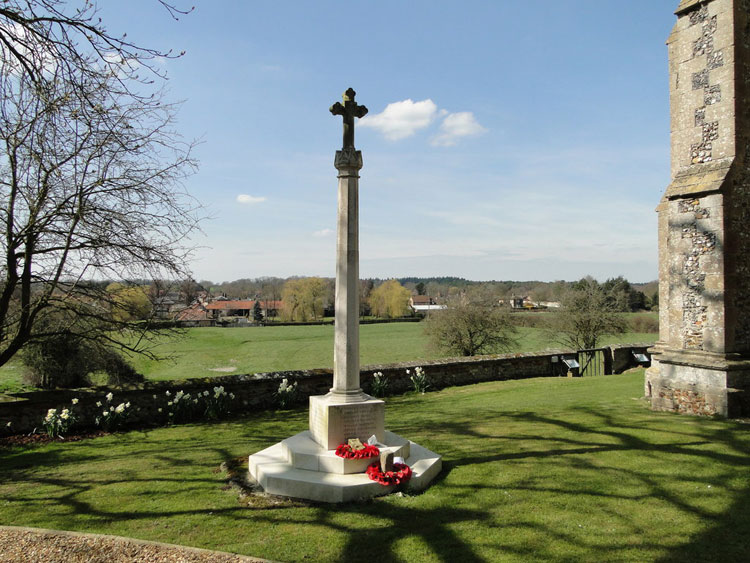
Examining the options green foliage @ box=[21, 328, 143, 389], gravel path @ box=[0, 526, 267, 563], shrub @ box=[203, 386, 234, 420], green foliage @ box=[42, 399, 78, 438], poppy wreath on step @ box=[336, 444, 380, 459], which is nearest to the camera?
gravel path @ box=[0, 526, 267, 563]

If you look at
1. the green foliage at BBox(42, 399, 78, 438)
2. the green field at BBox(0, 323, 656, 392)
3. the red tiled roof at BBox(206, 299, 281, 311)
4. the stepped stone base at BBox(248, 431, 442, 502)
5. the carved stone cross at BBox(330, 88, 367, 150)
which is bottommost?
the green field at BBox(0, 323, 656, 392)

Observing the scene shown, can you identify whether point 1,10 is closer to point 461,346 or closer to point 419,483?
point 419,483

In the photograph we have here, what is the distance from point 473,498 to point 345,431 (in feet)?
6.09

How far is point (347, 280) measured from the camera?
6.60 m

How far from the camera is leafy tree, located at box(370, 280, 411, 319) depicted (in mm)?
72625

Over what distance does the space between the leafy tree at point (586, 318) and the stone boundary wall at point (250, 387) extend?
41.7ft

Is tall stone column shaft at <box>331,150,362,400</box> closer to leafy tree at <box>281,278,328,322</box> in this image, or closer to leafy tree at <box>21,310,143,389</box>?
leafy tree at <box>21,310,143,389</box>

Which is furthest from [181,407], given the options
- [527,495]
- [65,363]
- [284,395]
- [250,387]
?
[527,495]

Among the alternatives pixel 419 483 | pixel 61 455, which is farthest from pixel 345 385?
pixel 61 455

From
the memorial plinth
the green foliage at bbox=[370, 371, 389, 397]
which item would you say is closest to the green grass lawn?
the memorial plinth

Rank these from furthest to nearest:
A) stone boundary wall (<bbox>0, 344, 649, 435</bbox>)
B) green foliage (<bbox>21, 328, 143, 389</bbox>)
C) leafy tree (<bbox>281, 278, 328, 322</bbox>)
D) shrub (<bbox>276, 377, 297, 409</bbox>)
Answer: leafy tree (<bbox>281, 278, 328, 322</bbox>), green foliage (<bbox>21, 328, 143, 389</bbox>), shrub (<bbox>276, 377, 297, 409</bbox>), stone boundary wall (<bbox>0, 344, 649, 435</bbox>)

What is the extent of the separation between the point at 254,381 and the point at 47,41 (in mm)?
8211

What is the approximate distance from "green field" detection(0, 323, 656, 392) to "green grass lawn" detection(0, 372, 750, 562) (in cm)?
1522

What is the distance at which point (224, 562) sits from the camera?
400 centimetres
